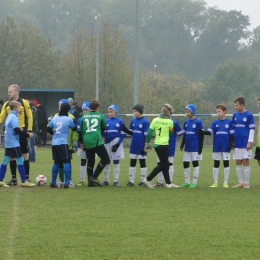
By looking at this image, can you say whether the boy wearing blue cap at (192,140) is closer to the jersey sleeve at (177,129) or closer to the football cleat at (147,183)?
the jersey sleeve at (177,129)

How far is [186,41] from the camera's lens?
101375 mm

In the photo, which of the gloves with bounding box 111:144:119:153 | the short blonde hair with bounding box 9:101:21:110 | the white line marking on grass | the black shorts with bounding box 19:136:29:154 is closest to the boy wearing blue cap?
the gloves with bounding box 111:144:119:153

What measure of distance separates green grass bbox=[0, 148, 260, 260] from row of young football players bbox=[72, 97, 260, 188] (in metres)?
0.61

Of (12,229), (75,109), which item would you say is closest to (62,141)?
(12,229)

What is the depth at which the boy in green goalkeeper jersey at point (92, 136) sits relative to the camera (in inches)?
567

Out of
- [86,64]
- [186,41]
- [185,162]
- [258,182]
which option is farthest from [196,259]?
[186,41]

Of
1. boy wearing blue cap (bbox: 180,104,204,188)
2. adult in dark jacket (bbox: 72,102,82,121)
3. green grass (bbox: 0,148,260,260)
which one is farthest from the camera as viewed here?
adult in dark jacket (bbox: 72,102,82,121)

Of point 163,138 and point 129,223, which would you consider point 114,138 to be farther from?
point 129,223

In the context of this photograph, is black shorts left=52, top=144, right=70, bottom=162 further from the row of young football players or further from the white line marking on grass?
the white line marking on grass

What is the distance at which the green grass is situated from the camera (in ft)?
25.9

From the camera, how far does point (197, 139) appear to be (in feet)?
48.2

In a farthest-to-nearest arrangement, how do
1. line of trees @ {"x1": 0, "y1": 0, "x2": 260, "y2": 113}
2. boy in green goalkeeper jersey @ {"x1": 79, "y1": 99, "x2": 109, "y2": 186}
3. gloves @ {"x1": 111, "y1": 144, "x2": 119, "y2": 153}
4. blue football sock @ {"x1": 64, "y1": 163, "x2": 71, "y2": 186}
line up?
line of trees @ {"x1": 0, "y1": 0, "x2": 260, "y2": 113} < gloves @ {"x1": 111, "y1": 144, "x2": 119, "y2": 153} < boy in green goalkeeper jersey @ {"x1": 79, "y1": 99, "x2": 109, "y2": 186} < blue football sock @ {"x1": 64, "y1": 163, "x2": 71, "y2": 186}

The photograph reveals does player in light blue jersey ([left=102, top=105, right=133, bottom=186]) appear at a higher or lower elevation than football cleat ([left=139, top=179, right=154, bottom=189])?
higher

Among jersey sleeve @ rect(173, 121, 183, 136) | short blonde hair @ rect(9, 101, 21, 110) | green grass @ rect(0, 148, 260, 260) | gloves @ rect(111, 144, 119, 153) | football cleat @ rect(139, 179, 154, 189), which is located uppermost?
short blonde hair @ rect(9, 101, 21, 110)
